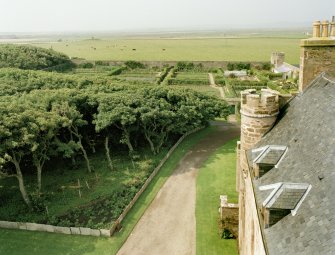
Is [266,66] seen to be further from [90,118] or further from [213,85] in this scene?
[90,118]

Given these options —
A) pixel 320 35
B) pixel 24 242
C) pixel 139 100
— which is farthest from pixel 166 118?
pixel 320 35

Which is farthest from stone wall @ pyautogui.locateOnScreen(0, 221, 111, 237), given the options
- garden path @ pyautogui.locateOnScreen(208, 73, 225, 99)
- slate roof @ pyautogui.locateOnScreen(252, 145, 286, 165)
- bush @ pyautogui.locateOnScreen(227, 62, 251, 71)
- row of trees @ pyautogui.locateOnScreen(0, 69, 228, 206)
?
bush @ pyautogui.locateOnScreen(227, 62, 251, 71)

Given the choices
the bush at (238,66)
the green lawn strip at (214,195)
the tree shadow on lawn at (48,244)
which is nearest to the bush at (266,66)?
the bush at (238,66)

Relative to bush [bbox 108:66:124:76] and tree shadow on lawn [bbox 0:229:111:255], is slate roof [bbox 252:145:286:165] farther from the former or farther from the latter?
bush [bbox 108:66:124:76]

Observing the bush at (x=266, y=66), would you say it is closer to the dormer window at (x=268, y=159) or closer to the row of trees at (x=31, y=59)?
the row of trees at (x=31, y=59)

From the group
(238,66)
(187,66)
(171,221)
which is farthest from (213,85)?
(171,221)
